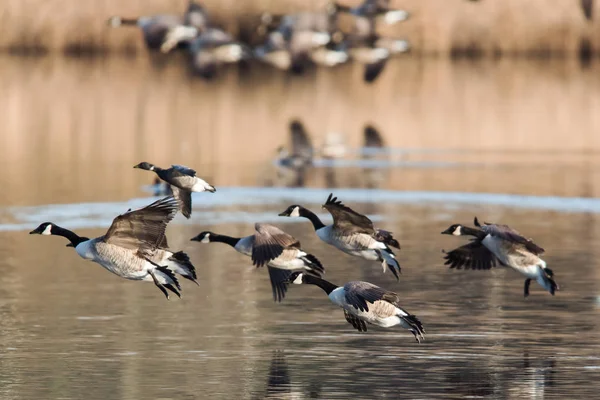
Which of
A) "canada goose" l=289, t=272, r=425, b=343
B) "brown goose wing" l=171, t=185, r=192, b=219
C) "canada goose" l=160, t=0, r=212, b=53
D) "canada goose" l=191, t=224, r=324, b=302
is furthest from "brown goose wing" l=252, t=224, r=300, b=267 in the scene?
"canada goose" l=160, t=0, r=212, b=53

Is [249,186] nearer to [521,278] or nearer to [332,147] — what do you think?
Result: [332,147]

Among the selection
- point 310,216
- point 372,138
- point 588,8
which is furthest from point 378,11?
point 310,216

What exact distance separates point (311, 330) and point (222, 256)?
6.36 meters

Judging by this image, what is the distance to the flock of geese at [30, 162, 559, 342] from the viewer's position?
16.1 m

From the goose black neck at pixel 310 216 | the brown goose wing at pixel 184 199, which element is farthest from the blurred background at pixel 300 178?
the brown goose wing at pixel 184 199

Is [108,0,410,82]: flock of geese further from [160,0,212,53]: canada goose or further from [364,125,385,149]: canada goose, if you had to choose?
[364,125,385,149]: canada goose

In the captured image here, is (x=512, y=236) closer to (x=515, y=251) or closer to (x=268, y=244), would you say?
(x=515, y=251)

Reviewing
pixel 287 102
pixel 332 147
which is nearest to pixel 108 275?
pixel 332 147

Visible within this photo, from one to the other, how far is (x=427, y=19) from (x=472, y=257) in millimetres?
48106

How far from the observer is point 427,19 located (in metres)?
67.1

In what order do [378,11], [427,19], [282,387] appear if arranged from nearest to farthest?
[282,387] → [378,11] → [427,19]

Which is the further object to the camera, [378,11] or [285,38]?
[285,38]

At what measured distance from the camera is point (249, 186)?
32.5m

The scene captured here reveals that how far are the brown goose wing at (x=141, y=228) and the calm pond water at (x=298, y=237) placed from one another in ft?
3.57
